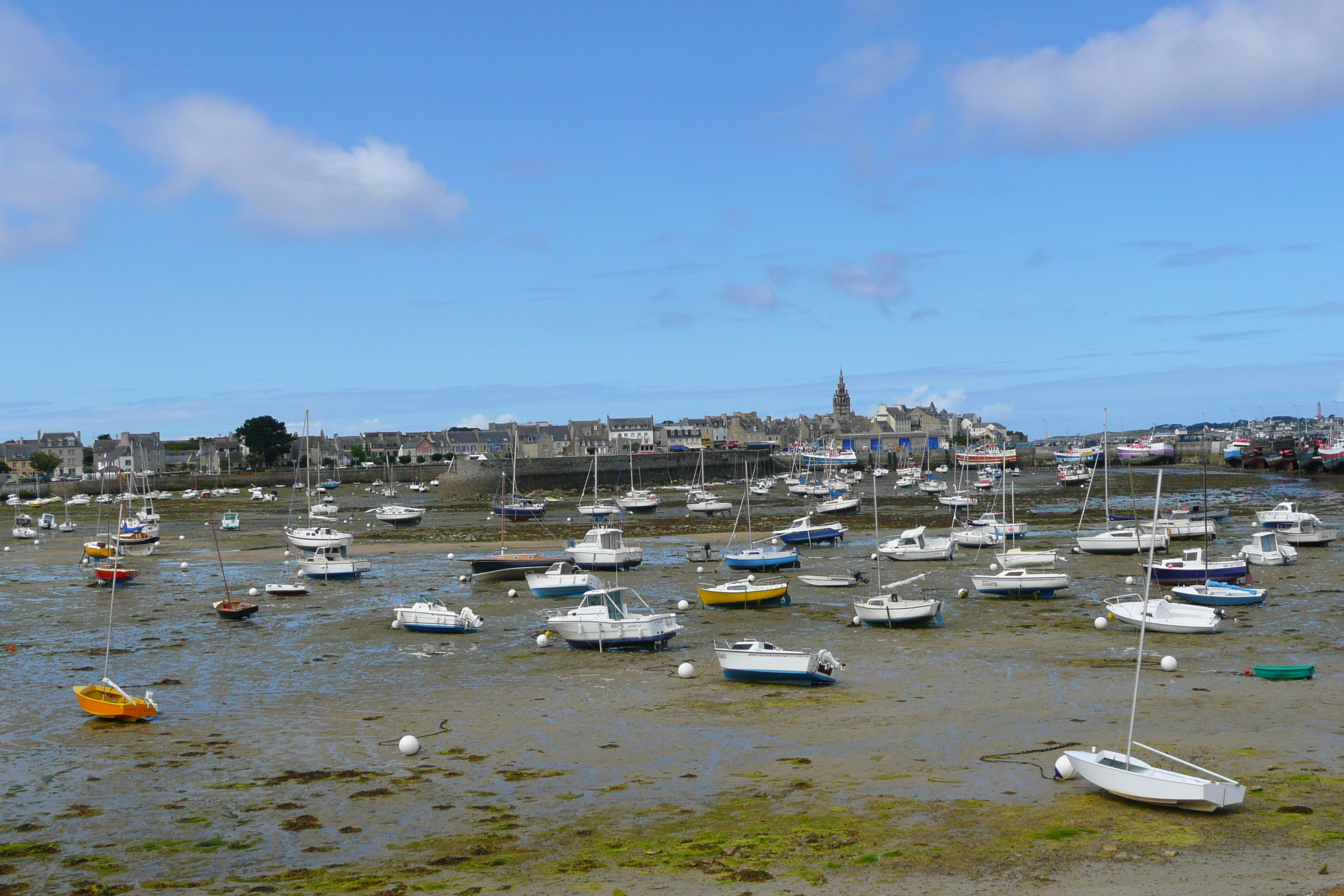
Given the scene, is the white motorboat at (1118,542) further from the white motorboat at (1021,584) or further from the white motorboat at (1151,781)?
the white motorboat at (1151,781)

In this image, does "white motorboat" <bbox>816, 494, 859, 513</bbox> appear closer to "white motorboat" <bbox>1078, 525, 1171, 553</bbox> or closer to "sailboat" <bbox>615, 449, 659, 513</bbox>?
"sailboat" <bbox>615, 449, 659, 513</bbox>

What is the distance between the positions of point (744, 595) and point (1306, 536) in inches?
982

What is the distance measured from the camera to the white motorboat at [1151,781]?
44.6 ft

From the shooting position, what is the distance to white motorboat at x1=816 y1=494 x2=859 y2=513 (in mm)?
72062

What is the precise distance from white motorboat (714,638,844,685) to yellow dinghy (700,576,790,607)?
10.1 metres

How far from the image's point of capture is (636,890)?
39.7 ft

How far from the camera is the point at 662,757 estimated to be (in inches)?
686

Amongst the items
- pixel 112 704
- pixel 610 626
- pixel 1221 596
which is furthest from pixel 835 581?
pixel 112 704

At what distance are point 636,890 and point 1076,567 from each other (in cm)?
3237

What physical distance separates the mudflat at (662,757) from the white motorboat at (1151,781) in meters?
0.19

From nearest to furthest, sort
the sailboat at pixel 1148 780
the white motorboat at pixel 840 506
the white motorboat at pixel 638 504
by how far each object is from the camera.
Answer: the sailboat at pixel 1148 780
the white motorboat at pixel 840 506
the white motorboat at pixel 638 504

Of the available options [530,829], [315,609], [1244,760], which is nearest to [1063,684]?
[1244,760]

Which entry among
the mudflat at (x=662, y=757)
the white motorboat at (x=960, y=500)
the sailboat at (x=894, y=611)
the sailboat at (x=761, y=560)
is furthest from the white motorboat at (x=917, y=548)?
the white motorboat at (x=960, y=500)

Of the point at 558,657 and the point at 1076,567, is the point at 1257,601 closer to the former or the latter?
the point at 1076,567
